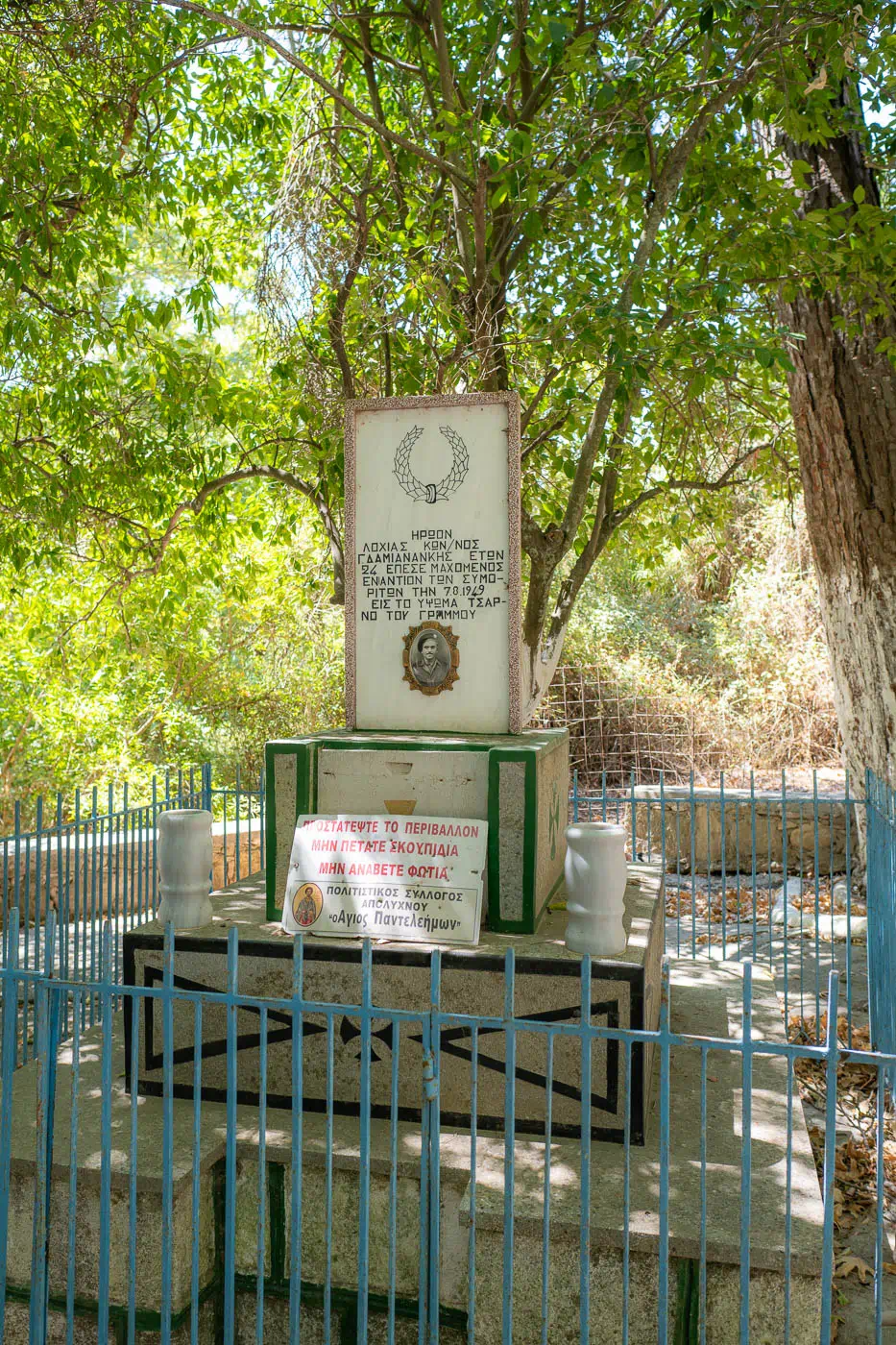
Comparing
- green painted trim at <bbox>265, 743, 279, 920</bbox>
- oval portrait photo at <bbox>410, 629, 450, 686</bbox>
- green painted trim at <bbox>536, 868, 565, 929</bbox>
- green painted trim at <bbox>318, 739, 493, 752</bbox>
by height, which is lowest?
green painted trim at <bbox>536, 868, 565, 929</bbox>

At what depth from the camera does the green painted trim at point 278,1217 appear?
3811 millimetres

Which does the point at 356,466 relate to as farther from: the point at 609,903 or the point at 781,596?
the point at 781,596

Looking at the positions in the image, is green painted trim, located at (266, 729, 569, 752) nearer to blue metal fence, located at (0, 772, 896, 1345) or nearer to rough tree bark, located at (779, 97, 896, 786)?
blue metal fence, located at (0, 772, 896, 1345)

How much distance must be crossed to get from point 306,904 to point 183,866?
59 cm

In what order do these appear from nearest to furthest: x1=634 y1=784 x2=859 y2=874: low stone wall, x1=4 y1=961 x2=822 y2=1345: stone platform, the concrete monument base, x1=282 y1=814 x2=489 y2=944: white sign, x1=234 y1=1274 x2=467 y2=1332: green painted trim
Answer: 1. x1=4 y1=961 x2=822 y2=1345: stone platform
2. x1=234 y1=1274 x2=467 y2=1332: green painted trim
3. x1=282 y1=814 x2=489 y2=944: white sign
4. the concrete monument base
5. x1=634 y1=784 x2=859 y2=874: low stone wall

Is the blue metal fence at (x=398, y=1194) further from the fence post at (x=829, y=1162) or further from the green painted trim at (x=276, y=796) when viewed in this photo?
the green painted trim at (x=276, y=796)

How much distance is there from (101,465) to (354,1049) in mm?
5777

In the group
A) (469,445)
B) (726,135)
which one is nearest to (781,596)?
(726,135)

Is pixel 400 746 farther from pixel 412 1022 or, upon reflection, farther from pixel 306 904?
pixel 412 1022

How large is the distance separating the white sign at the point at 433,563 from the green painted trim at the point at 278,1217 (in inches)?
86.5

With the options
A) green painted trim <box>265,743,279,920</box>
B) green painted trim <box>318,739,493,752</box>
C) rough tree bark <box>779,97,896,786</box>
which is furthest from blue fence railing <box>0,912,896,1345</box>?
rough tree bark <box>779,97,896,786</box>

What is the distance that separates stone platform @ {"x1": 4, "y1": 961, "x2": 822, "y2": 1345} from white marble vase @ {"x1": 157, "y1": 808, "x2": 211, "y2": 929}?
0.84 m

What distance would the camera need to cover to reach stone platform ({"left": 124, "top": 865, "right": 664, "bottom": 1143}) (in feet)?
13.2

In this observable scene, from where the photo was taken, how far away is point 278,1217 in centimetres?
383
